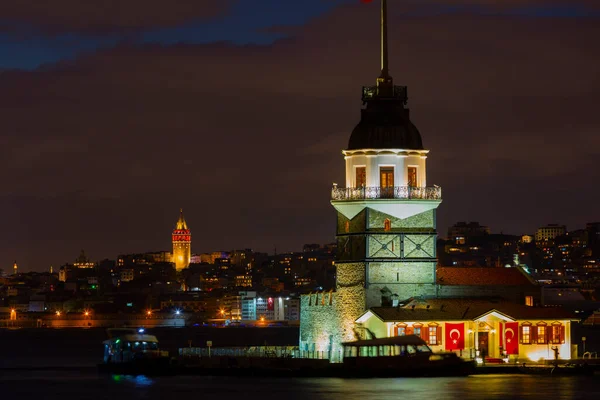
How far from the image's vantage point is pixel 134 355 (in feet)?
255

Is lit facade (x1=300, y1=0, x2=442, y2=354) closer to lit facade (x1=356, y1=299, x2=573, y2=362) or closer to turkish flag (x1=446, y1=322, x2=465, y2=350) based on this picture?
lit facade (x1=356, y1=299, x2=573, y2=362)

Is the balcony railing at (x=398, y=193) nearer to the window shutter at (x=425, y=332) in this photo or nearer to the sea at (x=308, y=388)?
the window shutter at (x=425, y=332)

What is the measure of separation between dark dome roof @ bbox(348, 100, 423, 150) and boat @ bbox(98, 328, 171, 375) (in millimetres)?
14167

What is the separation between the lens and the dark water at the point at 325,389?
62.8 m

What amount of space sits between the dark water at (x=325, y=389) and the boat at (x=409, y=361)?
0.52m

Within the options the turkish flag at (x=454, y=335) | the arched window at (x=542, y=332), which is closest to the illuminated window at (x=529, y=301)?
the arched window at (x=542, y=332)

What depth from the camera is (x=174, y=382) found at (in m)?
71.9

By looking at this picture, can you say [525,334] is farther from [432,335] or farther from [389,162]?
[389,162]

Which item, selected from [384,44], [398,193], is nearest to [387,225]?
[398,193]

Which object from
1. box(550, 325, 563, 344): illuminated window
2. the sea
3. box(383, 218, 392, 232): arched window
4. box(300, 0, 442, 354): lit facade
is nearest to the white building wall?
box(300, 0, 442, 354): lit facade

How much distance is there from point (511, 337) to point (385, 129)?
10.9 metres

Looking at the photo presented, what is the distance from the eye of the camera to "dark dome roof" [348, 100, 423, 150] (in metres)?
72.1

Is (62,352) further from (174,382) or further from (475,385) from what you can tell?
(475,385)

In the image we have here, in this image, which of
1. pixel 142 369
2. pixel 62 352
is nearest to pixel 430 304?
pixel 142 369
